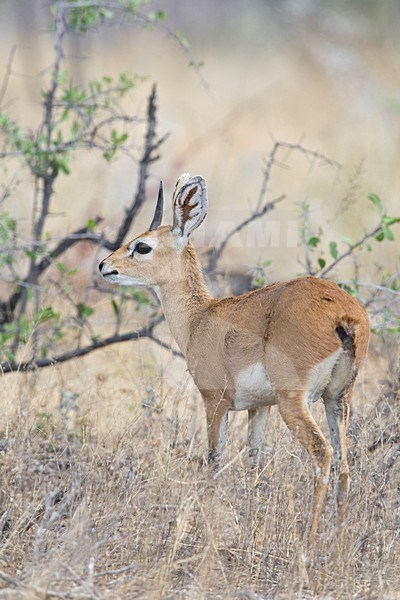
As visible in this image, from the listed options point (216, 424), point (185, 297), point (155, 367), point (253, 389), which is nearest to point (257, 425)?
point (216, 424)

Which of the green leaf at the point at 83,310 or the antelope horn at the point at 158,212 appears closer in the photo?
the antelope horn at the point at 158,212

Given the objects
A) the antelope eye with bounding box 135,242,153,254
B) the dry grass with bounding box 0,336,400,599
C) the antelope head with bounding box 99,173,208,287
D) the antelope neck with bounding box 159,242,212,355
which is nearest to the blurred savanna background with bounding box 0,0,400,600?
the dry grass with bounding box 0,336,400,599

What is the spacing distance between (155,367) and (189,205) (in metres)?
1.89

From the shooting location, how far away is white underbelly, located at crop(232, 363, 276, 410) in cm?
448

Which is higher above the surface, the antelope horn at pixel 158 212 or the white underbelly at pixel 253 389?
the antelope horn at pixel 158 212

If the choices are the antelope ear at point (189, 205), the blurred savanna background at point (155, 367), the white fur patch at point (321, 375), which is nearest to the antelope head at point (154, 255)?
the antelope ear at point (189, 205)

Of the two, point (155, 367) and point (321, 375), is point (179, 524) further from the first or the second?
point (155, 367)

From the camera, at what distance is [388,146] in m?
14.0

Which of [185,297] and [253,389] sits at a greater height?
[185,297]

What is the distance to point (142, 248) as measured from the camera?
17.5 feet

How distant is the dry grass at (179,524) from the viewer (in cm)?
354

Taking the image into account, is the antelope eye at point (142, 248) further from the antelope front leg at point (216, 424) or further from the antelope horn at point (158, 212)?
the antelope front leg at point (216, 424)

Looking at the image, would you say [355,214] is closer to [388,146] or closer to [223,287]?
[388,146]

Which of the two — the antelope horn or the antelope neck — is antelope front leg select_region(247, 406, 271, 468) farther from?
the antelope horn
